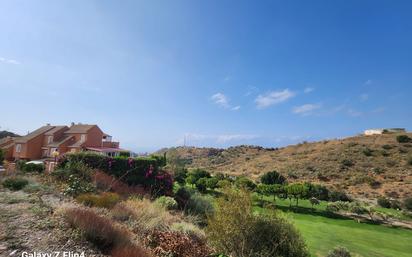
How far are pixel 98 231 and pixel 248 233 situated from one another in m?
3.12

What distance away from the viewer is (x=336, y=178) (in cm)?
4128

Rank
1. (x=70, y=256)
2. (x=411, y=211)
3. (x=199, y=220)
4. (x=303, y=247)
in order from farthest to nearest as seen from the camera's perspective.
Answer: (x=411, y=211), (x=199, y=220), (x=303, y=247), (x=70, y=256)

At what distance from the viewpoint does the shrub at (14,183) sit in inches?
330

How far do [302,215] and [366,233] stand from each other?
239 inches

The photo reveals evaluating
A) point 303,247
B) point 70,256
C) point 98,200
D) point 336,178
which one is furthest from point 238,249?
point 336,178

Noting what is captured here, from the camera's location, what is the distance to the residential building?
32875mm

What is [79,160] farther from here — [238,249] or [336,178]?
[336,178]

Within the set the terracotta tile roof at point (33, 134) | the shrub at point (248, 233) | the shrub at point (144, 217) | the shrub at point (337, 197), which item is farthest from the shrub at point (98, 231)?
the terracotta tile roof at point (33, 134)

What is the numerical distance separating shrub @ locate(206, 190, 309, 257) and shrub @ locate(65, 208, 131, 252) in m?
2.17

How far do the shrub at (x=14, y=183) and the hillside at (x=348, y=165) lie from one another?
34.4 meters

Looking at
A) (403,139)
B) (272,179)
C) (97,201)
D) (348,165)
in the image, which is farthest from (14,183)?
(403,139)

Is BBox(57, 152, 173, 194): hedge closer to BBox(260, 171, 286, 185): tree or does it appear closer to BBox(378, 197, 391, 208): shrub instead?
BBox(378, 197, 391, 208): shrub

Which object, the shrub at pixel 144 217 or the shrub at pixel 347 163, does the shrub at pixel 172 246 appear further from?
the shrub at pixel 347 163

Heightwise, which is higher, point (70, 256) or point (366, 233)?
point (70, 256)
